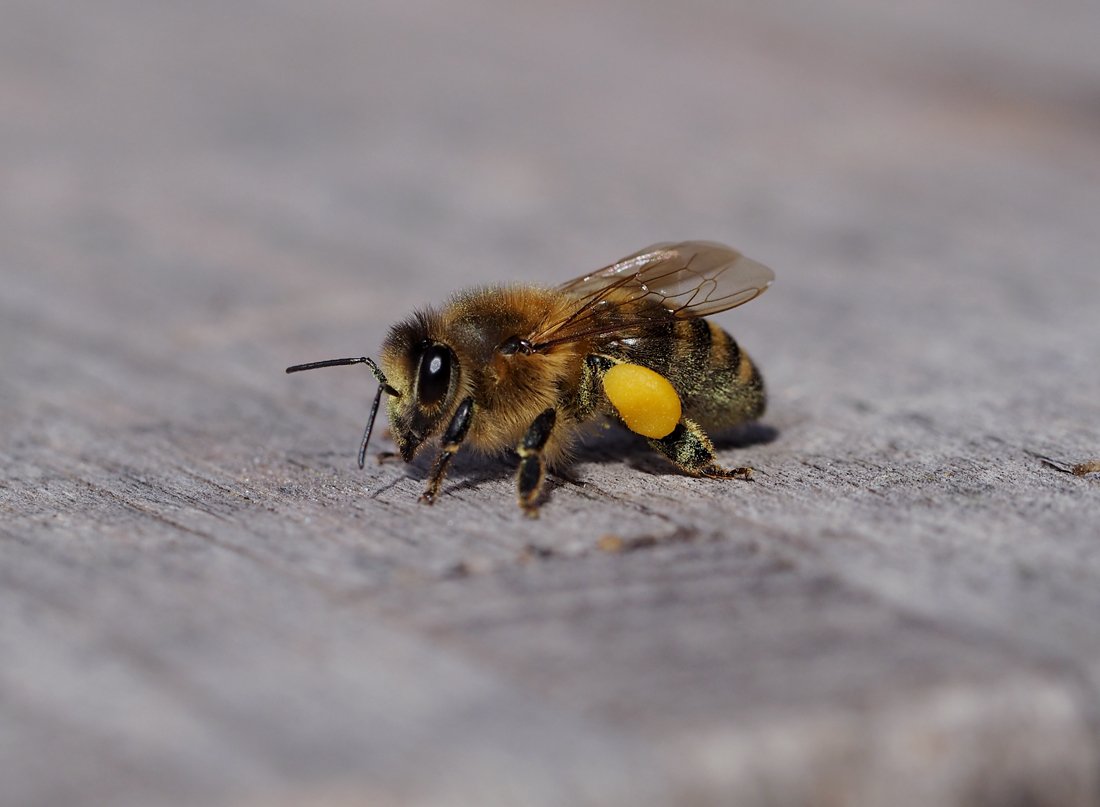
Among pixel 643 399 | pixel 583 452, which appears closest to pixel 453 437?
pixel 583 452

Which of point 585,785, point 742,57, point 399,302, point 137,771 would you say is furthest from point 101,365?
point 742,57

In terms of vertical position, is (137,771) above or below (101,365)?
above

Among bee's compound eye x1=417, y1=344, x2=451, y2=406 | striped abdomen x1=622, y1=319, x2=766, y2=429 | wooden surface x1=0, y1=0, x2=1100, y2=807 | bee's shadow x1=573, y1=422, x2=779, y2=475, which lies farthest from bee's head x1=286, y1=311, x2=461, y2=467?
striped abdomen x1=622, y1=319, x2=766, y2=429

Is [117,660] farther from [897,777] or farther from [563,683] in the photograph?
[897,777]

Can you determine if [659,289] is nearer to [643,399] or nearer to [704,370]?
[704,370]

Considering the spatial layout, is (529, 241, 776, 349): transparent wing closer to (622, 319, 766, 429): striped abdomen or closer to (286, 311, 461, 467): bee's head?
(622, 319, 766, 429): striped abdomen

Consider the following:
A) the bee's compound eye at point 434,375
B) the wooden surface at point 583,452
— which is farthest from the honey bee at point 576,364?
the wooden surface at point 583,452

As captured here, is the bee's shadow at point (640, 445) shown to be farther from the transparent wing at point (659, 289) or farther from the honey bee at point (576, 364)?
the transparent wing at point (659, 289)
